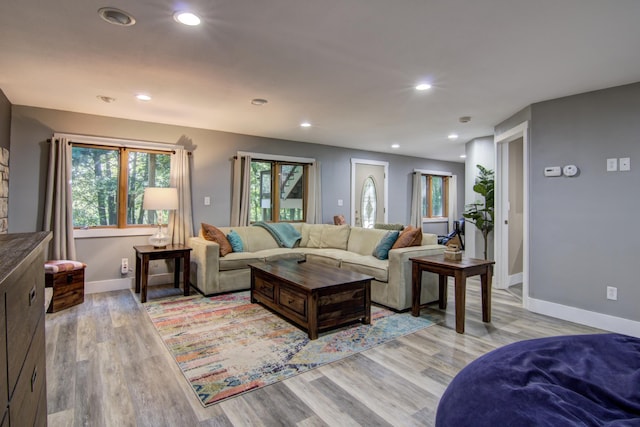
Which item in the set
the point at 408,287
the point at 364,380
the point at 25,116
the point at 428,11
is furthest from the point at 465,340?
the point at 25,116

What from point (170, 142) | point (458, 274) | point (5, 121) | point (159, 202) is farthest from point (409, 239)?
point (5, 121)

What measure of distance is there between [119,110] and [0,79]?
113 centimetres

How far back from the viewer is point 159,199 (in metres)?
4.22

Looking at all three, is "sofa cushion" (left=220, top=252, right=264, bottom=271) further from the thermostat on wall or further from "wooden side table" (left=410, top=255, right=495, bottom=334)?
the thermostat on wall

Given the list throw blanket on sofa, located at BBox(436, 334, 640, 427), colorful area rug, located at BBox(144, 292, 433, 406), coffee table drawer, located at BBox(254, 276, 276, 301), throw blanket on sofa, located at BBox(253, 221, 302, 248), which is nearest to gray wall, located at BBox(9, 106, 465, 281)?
throw blanket on sofa, located at BBox(253, 221, 302, 248)

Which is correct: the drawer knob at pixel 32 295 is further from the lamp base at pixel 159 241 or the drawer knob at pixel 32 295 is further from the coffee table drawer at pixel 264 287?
the lamp base at pixel 159 241

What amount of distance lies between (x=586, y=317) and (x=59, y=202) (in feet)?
19.3

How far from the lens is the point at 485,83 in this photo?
10.1 ft

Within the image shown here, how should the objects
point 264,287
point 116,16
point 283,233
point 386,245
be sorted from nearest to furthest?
1. point 116,16
2. point 264,287
3. point 386,245
4. point 283,233

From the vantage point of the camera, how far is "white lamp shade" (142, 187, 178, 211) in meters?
4.18

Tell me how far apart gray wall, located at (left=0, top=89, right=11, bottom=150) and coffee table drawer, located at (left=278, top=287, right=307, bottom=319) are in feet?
10.8

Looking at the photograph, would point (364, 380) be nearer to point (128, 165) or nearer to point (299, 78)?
point (299, 78)

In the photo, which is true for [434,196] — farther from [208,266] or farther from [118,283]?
[118,283]

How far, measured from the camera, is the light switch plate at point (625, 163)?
3066 millimetres
